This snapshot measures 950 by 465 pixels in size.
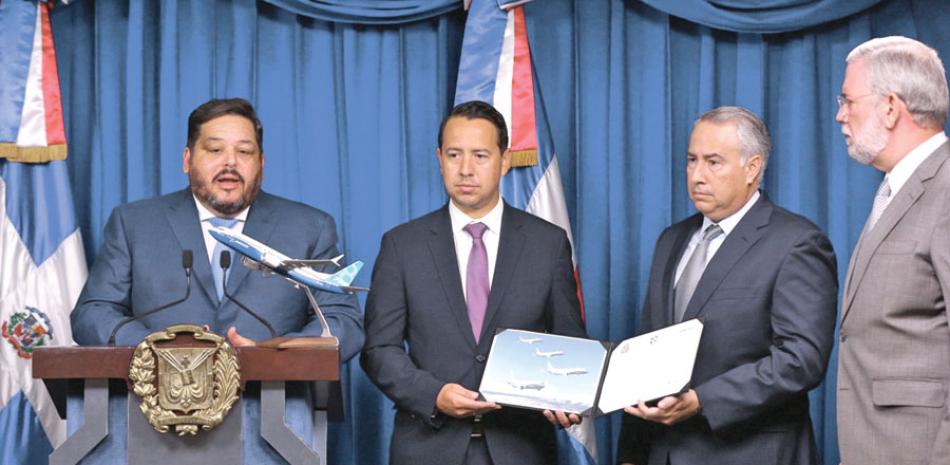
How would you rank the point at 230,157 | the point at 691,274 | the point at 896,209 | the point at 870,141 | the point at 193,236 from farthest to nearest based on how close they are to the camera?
the point at 230,157
the point at 193,236
the point at 691,274
the point at 870,141
the point at 896,209

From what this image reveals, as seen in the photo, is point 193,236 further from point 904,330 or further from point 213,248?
point 904,330

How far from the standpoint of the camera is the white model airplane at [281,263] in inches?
122

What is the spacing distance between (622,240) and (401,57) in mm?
1149

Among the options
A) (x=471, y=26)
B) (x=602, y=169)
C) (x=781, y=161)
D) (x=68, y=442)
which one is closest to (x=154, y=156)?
(x=471, y=26)

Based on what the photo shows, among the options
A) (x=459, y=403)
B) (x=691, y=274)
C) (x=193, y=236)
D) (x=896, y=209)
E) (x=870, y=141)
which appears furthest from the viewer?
(x=193, y=236)

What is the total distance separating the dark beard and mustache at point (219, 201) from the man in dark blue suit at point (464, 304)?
0.46 meters

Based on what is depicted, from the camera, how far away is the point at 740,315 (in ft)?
11.7

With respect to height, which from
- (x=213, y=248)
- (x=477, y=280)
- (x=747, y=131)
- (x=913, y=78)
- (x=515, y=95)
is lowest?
(x=477, y=280)

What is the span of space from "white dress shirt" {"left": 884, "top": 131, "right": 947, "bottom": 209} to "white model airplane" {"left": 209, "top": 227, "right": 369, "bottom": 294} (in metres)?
1.41

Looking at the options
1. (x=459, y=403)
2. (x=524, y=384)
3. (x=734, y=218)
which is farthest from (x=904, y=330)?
(x=459, y=403)

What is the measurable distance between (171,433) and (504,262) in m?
1.23

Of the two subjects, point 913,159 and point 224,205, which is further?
point 224,205

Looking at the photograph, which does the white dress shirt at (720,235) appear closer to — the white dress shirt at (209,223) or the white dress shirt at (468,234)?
the white dress shirt at (468,234)

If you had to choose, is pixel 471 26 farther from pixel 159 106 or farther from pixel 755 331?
pixel 755 331
